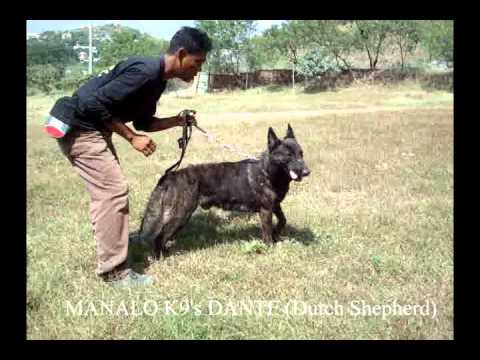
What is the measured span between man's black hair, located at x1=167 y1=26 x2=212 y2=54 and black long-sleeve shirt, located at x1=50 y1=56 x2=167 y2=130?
23 centimetres

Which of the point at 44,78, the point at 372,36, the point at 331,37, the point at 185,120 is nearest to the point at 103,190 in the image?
the point at 185,120

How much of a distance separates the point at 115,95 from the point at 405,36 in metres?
39.3

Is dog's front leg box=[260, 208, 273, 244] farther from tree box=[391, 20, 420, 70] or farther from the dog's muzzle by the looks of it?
tree box=[391, 20, 420, 70]

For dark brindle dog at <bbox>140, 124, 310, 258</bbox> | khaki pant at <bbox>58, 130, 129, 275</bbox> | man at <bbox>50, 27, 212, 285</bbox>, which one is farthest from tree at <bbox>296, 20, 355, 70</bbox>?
khaki pant at <bbox>58, 130, 129, 275</bbox>

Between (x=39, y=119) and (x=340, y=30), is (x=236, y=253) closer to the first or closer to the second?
(x=39, y=119)

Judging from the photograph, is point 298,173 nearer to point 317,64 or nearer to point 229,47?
point 317,64

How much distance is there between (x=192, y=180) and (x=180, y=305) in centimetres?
176

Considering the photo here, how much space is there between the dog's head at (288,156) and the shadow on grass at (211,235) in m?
1.14

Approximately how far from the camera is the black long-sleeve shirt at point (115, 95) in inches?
188

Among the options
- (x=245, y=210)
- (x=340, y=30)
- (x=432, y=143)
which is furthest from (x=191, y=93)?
(x=245, y=210)

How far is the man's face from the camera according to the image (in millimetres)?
5047

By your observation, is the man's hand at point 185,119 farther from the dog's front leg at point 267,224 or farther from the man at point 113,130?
the dog's front leg at point 267,224

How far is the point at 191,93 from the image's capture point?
39.8 m

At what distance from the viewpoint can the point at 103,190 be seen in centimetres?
507
